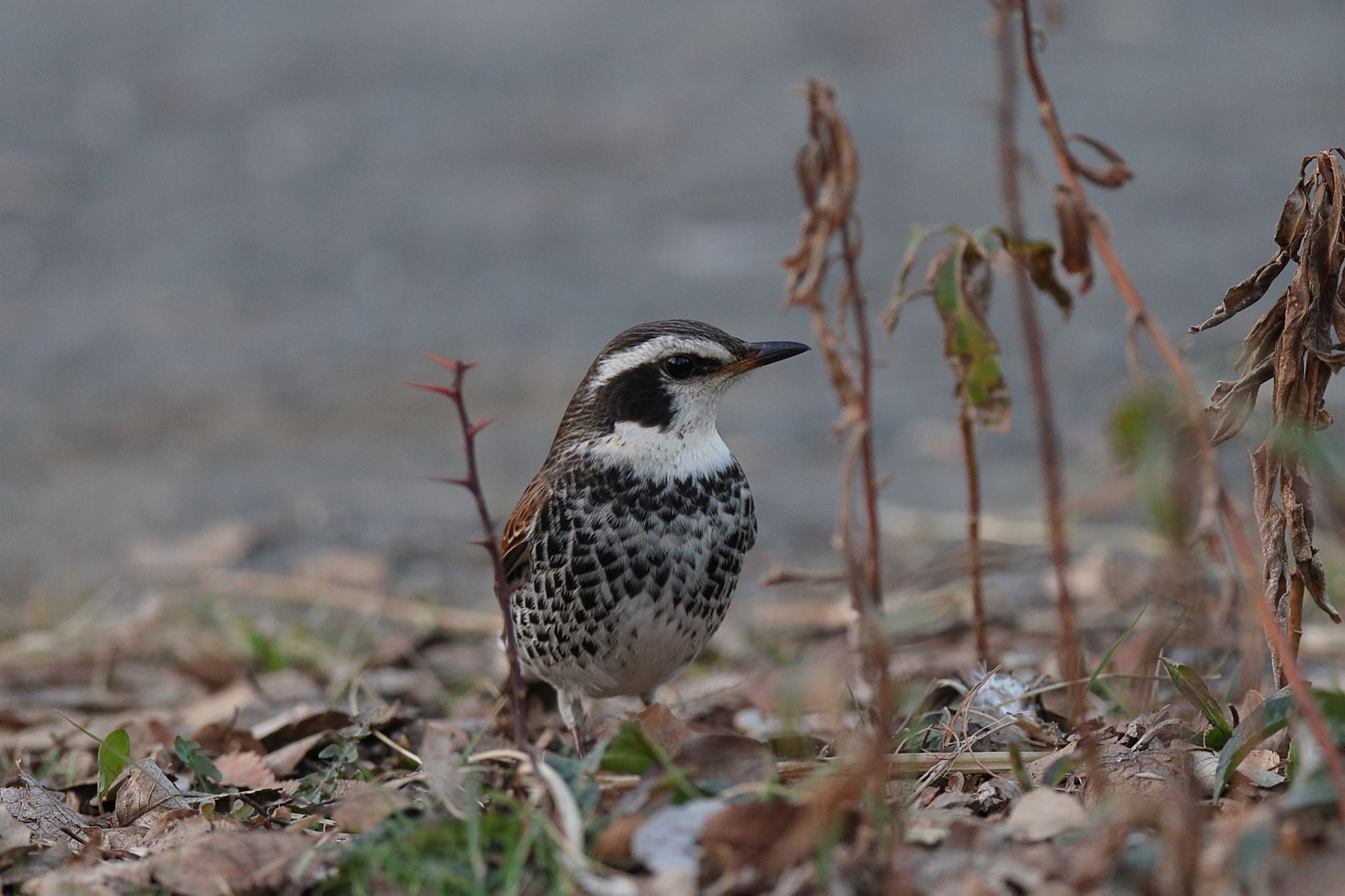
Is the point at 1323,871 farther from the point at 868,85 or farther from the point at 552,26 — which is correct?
the point at 552,26

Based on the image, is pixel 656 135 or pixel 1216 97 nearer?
pixel 1216 97

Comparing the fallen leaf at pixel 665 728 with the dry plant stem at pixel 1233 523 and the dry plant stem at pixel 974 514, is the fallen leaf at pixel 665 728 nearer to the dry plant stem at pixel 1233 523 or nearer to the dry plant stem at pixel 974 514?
the dry plant stem at pixel 974 514

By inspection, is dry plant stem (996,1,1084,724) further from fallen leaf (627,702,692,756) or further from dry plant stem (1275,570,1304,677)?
fallen leaf (627,702,692,756)

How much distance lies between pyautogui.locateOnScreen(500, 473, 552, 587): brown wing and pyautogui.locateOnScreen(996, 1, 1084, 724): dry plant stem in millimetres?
1900

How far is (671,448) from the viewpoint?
5.13 m

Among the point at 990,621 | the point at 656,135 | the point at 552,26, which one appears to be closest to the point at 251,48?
the point at 552,26

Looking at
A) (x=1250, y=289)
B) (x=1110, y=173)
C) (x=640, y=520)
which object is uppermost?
(x=1110, y=173)

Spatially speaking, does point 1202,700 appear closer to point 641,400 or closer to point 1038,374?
point 1038,374

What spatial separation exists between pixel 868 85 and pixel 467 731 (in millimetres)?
11087

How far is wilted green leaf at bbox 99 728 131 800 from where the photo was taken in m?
4.64

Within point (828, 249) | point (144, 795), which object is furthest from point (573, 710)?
point (828, 249)

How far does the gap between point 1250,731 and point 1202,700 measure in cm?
33

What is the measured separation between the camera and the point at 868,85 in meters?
15.2

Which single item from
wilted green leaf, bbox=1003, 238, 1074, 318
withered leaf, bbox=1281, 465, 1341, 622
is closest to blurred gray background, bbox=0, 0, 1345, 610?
wilted green leaf, bbox=1003, 238, 1074, 318
